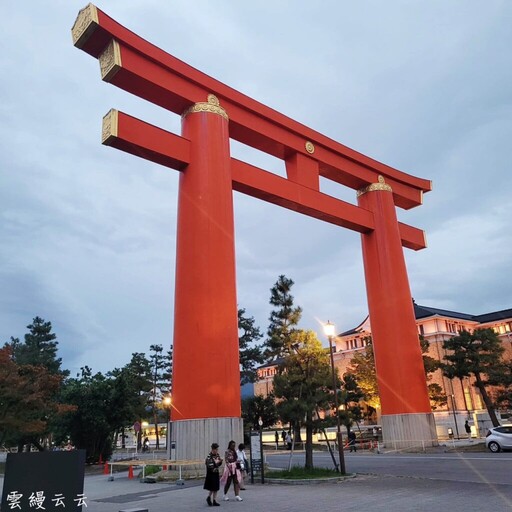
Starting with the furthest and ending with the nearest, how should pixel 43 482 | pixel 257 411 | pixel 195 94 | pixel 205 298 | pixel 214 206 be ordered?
pixel 257 411 < pixel 195 94 < pixel 214 206 < pixel 205 298 < pixel 43 482

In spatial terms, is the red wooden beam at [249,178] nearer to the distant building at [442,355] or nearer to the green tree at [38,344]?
the distant building at [442,355]

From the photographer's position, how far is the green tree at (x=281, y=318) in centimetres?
3744

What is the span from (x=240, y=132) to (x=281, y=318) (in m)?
19.1

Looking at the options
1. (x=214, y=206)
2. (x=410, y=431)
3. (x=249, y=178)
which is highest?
(x=249, y=178)

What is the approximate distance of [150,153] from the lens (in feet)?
63.3

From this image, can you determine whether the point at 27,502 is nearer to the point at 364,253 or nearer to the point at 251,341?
the point at 364,253

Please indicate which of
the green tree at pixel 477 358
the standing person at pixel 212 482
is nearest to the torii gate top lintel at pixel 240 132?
the green tree at pixel 477 358

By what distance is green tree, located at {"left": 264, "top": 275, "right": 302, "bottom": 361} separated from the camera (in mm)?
37438

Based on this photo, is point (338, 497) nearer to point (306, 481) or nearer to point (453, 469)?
point (306, 481)

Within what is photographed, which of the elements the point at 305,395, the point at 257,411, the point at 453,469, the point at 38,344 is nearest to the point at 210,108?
the point at 305,395

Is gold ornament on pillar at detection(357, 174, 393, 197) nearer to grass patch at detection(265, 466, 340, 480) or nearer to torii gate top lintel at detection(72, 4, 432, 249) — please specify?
torii gate top lintel at detection(72, 4, 432, 249)

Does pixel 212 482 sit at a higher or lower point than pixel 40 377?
lower

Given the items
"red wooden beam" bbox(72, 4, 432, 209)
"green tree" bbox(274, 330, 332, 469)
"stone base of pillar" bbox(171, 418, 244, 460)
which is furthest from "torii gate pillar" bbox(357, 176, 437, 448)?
"stone base of pillar" bbox(171, 418, 244, 460)

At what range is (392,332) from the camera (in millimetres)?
27219
